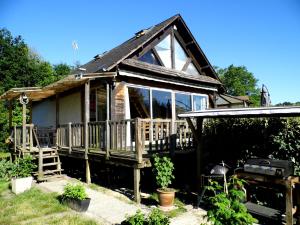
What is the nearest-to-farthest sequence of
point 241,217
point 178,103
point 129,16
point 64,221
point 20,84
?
point 241,217, point 64,221, point 178,103, point 129,16, point 20,84

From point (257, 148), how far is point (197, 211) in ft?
8.49

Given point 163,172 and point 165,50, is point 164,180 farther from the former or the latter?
point 165,50

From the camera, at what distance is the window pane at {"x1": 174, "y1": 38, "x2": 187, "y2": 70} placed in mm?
14289

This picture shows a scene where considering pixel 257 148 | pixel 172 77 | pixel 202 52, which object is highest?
pixel 202 52

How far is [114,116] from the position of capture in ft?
35.7

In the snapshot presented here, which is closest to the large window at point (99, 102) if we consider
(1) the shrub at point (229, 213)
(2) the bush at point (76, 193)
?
(2) the bush at point (76, 193)

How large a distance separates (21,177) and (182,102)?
319 inches

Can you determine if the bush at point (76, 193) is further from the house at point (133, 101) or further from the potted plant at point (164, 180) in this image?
the potted plant at point (164, 180)

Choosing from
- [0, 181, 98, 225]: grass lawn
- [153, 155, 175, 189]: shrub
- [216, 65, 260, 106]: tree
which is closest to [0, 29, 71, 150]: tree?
[0, 181, 98, 225]: grass lawn

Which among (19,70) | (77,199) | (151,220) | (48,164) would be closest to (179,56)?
(48,164)

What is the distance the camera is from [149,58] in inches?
504

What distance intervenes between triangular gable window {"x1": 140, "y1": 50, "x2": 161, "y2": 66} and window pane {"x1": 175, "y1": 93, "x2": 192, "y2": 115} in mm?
1974

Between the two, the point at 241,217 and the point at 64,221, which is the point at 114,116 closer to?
the point at 64,221

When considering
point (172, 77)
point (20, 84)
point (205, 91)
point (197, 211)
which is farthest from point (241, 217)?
point (20, 84)
